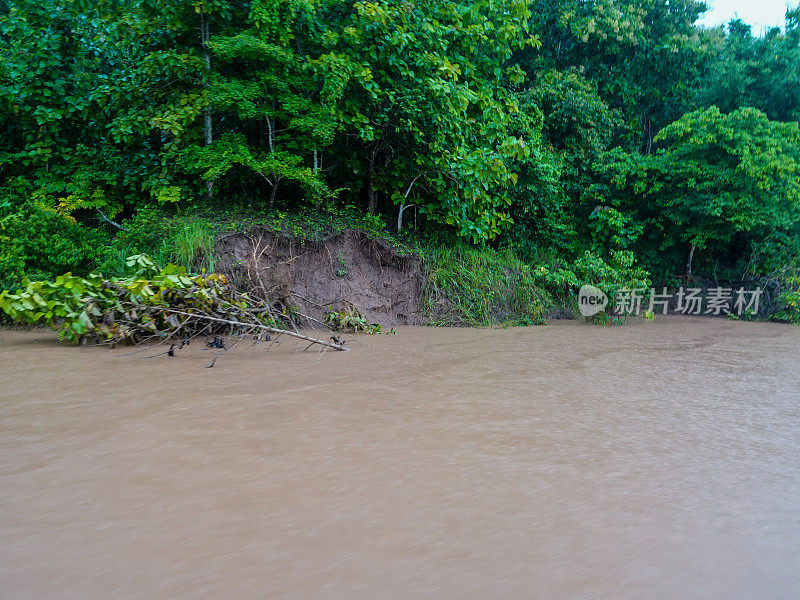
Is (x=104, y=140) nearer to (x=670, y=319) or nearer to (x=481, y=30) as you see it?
(x=481, y=30)

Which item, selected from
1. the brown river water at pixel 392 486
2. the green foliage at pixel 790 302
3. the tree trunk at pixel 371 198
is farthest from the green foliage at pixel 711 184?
the brown river water at pixel 392 486

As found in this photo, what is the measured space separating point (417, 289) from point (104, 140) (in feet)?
17.6

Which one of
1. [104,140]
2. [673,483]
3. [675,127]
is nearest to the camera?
[673,483]

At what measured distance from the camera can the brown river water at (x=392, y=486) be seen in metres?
1.42

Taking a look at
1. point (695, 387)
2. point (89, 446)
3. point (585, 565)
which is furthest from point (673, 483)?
point (89, 446)

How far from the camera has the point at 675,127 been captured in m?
11.0

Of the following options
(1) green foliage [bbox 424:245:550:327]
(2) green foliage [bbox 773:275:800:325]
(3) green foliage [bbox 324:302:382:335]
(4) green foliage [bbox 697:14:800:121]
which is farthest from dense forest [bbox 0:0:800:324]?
(4) green foliage [bbox 697:14:800:121]

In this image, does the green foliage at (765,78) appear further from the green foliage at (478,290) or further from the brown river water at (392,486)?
the brown river water at (392,486)

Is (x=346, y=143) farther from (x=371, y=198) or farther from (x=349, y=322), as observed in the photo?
(x=349, y=322)

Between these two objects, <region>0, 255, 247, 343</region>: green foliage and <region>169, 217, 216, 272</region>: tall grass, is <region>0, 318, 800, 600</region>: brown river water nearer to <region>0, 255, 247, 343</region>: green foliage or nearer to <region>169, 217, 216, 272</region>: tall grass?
<region>0, 255, 247, 343</region>: green foliage

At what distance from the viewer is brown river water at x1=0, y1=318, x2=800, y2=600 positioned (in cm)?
142

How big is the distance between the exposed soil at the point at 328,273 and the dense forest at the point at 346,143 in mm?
690

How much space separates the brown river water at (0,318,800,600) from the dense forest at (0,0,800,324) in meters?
4.56

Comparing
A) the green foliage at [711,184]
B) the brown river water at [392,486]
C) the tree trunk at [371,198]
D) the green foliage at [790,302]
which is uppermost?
the green foliage at [711,184]
